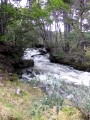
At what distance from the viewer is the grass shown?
7.69 m

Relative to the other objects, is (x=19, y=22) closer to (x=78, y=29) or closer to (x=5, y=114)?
(x=78, y=29)

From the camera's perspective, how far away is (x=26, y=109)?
8398 millimetres

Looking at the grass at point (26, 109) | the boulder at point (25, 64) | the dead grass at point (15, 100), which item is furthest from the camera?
the boulder at point (25, 64)

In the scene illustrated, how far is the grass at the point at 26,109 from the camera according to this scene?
7695 mm

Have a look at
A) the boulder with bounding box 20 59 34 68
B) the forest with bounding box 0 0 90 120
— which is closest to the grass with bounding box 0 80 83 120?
the forest with bounding box 0 0 90 120

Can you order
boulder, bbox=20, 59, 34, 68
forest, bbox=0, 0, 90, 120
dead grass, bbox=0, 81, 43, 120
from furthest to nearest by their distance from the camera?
boulder, bbox=20, 59, 34, 68
forest, bbox=0, 0, 90, 120
dead grass, bbox=0, 81, 43, 120

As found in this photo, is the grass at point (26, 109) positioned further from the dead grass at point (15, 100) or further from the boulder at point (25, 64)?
the boulder at point (25, 64)

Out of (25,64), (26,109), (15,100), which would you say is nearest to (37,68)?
(25,64)

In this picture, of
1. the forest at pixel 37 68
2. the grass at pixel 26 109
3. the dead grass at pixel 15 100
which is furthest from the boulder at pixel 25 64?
the grass at pixel 26 109

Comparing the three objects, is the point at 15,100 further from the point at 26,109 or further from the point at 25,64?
the point at 25,64

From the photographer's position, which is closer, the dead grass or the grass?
the dead grass

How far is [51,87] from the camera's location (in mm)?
11430

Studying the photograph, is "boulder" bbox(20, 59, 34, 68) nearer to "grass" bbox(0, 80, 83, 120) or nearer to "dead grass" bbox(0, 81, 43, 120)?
"dead grass" bbox(0, 81, 43, 120)

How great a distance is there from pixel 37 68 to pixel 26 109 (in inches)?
350
